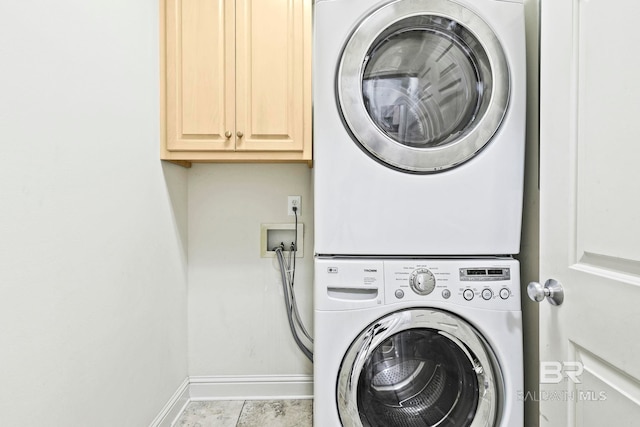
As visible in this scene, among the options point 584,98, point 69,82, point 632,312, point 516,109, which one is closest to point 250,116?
point 69,82

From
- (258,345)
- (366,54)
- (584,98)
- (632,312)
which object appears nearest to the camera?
(632,312)

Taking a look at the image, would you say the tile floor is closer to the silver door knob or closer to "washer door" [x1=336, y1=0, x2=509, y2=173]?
the silver door knob

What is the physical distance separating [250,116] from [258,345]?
1152 mm

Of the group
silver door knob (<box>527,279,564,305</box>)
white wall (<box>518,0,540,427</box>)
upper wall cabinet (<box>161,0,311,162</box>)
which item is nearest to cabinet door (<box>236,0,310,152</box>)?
upper wall cabinet (<box>161,0,311,162</box>)

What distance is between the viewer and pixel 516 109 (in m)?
1.00

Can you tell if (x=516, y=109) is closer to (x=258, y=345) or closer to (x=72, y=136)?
(x=72, y=136)

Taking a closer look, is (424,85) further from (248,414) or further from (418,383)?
(248,414)

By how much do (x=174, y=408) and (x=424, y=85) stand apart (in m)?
1.70

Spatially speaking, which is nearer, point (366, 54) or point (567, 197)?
point (567, 197)

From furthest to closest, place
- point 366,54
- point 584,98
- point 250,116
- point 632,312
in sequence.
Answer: point 250,116 → point 366,54 → point 584,98 → point 632,312

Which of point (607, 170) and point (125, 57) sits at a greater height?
point (125, 57)

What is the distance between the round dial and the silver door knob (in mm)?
274

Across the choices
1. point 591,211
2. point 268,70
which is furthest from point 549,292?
point 268,70

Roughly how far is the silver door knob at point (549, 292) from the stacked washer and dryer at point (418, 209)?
8.8 inches
